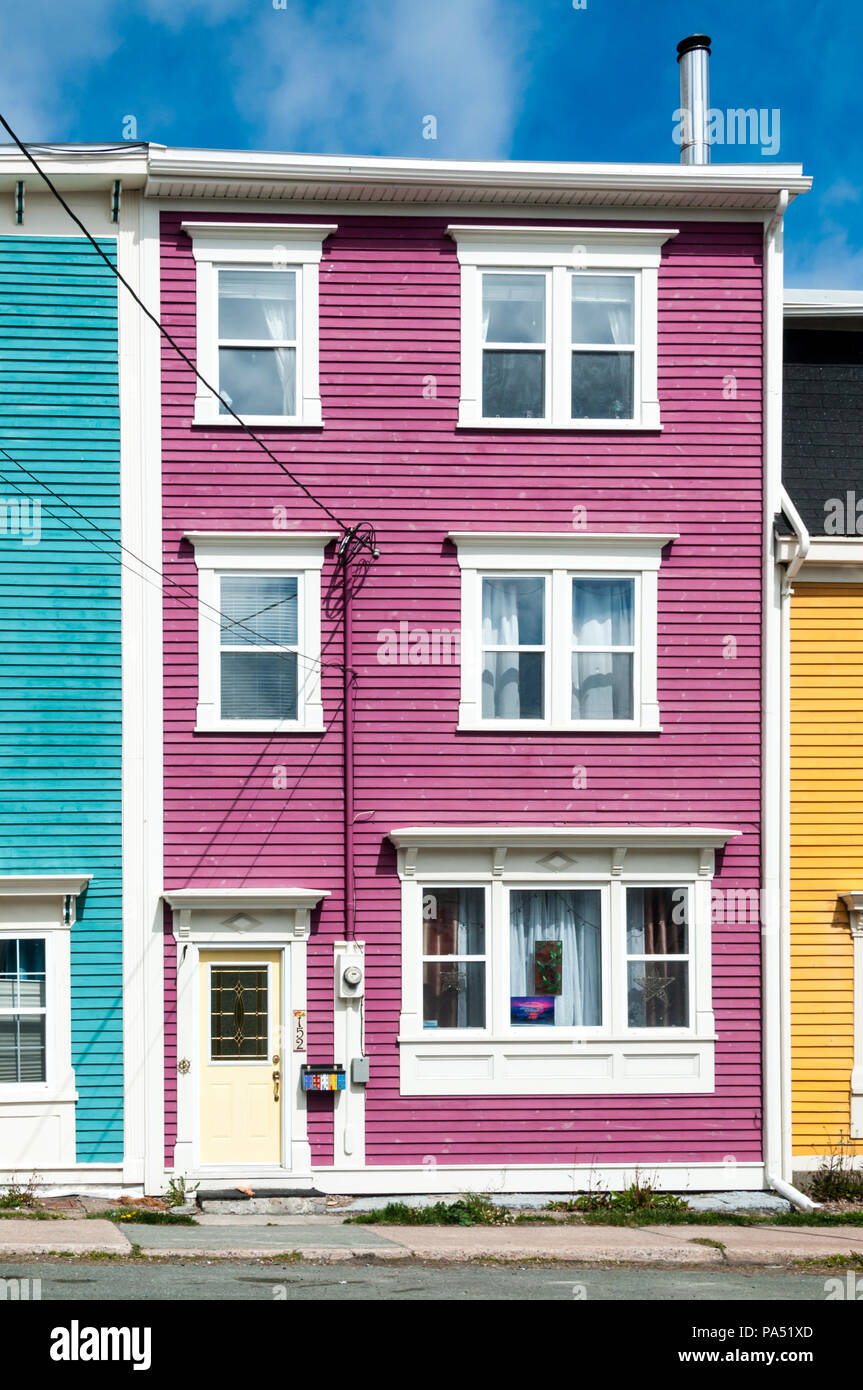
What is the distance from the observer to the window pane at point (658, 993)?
1416 cm

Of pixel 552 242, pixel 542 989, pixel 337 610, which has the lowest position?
pixel 542 989

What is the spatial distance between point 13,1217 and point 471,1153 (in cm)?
451

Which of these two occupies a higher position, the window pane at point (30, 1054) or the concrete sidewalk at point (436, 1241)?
the window pane at point (30, 1054)

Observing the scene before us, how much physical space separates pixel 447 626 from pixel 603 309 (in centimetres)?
389

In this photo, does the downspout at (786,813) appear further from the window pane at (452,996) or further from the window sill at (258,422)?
the window sill at (258,422)

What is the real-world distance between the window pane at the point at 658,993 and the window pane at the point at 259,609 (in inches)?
203

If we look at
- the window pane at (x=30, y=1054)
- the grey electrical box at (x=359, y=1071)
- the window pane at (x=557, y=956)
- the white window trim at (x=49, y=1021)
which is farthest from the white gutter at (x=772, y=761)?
the window pane at (x=30, y=1054)

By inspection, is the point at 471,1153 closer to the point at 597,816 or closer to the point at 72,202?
the point at 597,816

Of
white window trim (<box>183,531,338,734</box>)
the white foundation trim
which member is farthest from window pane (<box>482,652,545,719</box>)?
the white foundation trim

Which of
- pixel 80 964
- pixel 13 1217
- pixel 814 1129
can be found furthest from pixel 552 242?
pixel 13 1217

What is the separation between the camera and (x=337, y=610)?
14.1 meters

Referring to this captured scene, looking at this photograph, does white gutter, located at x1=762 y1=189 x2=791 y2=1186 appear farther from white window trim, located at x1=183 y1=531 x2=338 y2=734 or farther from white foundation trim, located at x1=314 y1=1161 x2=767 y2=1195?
white window trim, located at x1=183 y1=531 x2=338 y2=734

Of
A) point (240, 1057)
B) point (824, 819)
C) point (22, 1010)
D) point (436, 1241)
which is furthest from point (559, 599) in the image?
point (22, 1010)

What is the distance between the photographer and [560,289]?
14320mm
